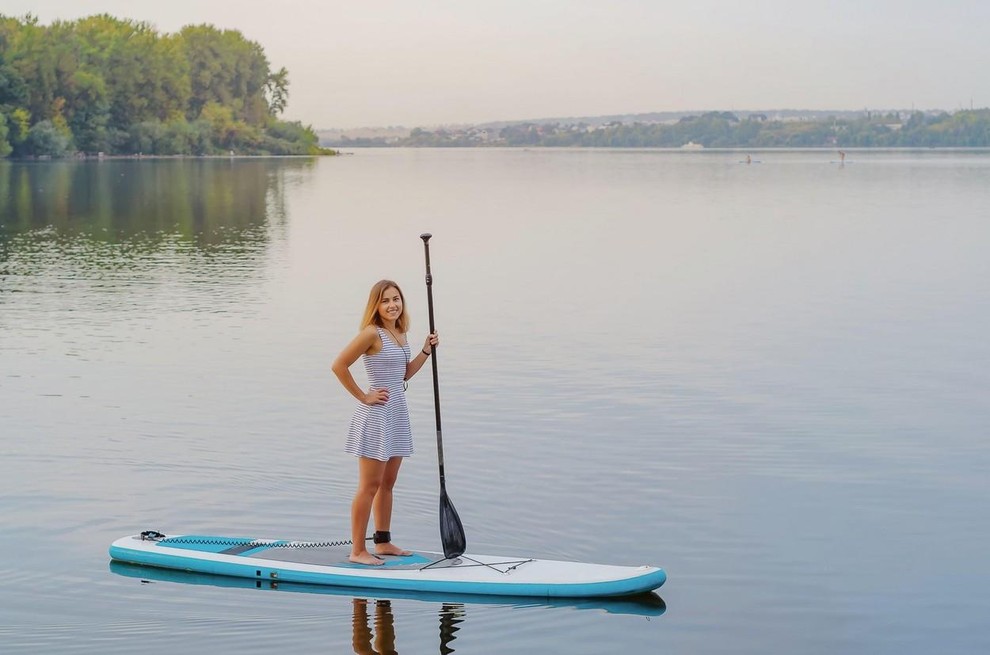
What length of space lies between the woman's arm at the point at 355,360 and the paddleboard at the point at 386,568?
1257 mm

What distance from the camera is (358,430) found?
10.3 meters

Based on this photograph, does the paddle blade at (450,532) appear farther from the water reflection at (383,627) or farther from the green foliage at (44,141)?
the green foliage at (44,141)

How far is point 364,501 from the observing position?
34.3ft

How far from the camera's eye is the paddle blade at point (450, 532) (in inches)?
424

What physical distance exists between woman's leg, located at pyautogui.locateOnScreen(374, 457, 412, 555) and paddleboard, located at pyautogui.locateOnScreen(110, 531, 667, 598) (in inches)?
5.0

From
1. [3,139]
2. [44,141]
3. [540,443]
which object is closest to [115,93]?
[44,141]

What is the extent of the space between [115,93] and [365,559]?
15667 centimetres

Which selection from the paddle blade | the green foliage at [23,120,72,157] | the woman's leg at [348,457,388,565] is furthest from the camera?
the green foliage at [23,120,72,157]

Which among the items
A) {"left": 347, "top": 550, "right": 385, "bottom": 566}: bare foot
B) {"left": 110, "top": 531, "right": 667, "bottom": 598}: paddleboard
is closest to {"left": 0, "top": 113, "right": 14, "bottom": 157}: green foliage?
{"left": 110, "top": 531, "right": 667, "bottom": 598}: paddleboard

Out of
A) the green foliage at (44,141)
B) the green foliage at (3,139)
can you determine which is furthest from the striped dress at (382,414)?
the green foliage at (44,141)

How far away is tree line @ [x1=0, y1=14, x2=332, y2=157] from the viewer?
137625 millimetres

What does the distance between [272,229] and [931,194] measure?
133ft

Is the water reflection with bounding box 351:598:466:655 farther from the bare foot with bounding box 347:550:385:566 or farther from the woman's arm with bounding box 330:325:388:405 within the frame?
the woman's arm with bounding box 330:325:388:405

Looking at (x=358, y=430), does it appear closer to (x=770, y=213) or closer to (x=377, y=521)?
(x=377, y=521)
